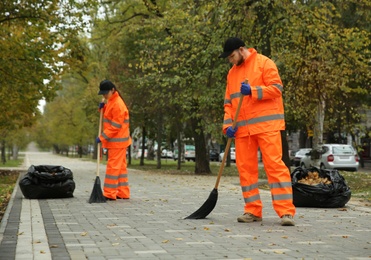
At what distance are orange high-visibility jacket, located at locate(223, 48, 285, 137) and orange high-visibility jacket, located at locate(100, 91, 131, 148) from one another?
3349 mm

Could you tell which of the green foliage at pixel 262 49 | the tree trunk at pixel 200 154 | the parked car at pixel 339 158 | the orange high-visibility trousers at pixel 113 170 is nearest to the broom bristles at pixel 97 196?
the orange high-visibility trousers at pixel 113 170

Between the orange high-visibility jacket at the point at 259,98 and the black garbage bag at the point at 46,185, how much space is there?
178 inches

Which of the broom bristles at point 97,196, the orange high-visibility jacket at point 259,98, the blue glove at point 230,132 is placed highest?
the orange high-visibility jacket at point 259,98

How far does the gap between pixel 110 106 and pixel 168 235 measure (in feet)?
15.6

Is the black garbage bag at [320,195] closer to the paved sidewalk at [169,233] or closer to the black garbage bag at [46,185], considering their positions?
the paved sidewalk at [169,233]

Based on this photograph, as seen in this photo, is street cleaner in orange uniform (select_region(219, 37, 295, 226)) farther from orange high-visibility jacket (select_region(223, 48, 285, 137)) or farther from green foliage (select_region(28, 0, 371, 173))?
green foliage (select_region(28, 0, 371, 173))

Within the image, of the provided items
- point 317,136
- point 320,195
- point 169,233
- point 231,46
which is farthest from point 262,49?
point 169,233

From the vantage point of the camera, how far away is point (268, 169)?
7.72m

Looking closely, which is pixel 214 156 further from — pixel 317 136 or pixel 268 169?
pixel 268 169

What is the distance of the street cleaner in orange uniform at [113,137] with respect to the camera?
1101 cm

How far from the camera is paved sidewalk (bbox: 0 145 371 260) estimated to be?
18.4 ft

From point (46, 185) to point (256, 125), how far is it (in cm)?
504

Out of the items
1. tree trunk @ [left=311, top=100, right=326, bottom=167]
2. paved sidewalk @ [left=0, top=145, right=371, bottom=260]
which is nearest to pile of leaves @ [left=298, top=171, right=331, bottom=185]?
paved sidewalk @ [left=0, top=145, right=371, bottom=260]

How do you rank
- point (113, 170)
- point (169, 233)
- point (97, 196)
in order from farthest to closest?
point (113, 170) → point (97, 196) → point (169, 233)
